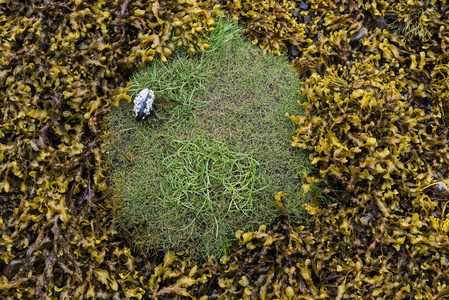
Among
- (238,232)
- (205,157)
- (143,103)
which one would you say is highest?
(143,103)

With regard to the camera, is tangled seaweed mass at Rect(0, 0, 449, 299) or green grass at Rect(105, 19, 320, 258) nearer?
tangled seaweed mass at Rect(0, 0, 449, 299)

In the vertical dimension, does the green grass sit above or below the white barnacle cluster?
below

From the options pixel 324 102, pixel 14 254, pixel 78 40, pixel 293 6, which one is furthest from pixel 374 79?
pixel 14 254

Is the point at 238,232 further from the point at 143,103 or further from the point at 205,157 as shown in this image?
the point at 143,103

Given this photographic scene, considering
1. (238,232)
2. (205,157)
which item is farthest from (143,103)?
(238,232)
